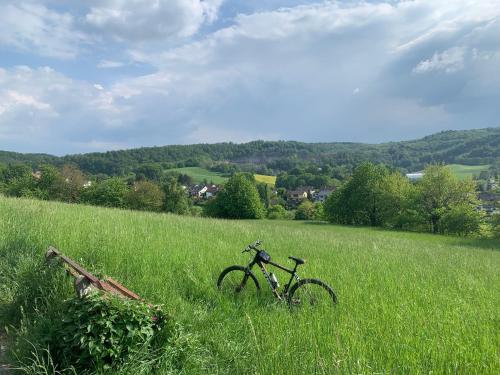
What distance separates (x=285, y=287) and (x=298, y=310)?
58cm

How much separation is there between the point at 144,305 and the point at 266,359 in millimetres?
1391

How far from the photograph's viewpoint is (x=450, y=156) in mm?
182875

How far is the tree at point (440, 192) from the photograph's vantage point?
4928cm

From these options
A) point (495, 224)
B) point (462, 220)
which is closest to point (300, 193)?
point (462, 220)

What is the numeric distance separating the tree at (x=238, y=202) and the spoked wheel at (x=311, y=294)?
58905 millimetres

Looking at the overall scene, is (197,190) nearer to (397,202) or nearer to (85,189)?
(85,189)

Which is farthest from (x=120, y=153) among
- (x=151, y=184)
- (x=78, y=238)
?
(x=78, y=238)

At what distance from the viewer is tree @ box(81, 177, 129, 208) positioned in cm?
5964

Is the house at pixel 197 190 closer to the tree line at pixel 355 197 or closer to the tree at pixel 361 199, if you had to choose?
the tree line at pixel 355 197

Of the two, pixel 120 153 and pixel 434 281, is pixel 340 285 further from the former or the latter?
pixel 120 153

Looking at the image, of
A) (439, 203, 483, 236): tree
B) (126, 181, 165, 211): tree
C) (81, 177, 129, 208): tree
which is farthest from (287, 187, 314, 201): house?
(439, 203, 483, 236): tree

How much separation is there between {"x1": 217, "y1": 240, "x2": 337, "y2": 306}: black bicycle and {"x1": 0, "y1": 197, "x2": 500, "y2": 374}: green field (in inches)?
8.2

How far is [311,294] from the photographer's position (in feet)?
18.5

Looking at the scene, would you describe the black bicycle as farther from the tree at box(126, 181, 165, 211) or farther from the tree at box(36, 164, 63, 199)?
the tree at box(36, 164, 63, 199)
